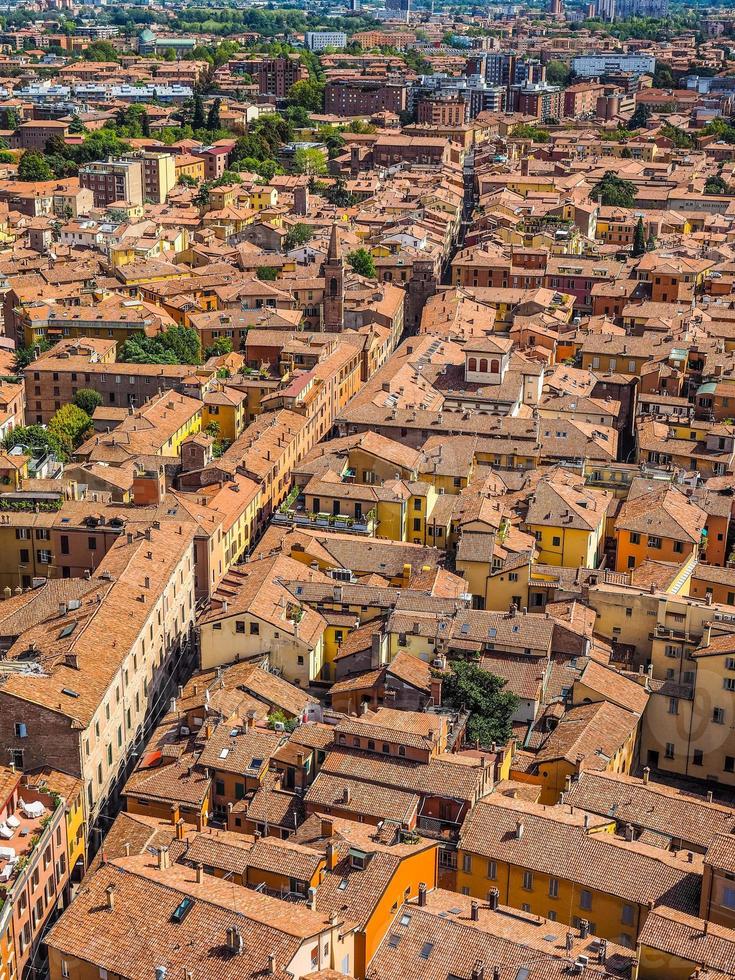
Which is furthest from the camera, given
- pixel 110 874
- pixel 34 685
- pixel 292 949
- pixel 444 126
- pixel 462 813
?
pixel 444 126

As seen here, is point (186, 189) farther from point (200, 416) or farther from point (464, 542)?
point (464, 542)

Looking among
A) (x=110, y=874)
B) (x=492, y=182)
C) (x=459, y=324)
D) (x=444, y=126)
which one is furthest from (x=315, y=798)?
(x=444, y=126)

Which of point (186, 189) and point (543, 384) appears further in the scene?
point (186, 189)

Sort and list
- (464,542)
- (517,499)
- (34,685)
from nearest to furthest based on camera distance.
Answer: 1. (34,685)
2. (464,542)
3. (517,499)

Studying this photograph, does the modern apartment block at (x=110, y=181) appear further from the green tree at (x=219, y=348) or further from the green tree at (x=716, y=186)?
the green tree at (x=716, y=186)

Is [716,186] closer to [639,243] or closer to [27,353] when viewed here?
[639,243]

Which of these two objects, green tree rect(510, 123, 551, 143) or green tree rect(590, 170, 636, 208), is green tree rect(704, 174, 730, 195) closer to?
green tree rect(590, 170, 636, 208)
